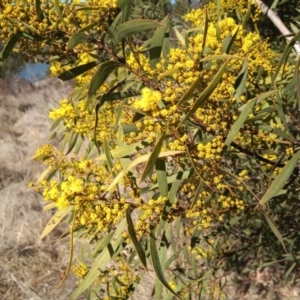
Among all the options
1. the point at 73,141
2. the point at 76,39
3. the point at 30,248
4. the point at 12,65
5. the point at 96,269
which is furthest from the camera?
the point at 12,65

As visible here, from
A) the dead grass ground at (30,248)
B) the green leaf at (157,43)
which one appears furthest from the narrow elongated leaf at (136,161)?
the dead grass ground at (30,248)

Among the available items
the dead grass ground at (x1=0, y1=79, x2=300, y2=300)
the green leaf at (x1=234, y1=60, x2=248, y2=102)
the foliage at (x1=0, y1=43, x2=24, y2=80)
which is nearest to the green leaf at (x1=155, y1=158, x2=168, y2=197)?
the green leaf at (x1=234, y1=60, x2=248, y2=102)

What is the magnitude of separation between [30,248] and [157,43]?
3.73m

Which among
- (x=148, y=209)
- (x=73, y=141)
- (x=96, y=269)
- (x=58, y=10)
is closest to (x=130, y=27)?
(x=58, y=10)

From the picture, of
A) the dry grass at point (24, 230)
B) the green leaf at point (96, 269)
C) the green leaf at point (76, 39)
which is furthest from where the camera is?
the dry grass at point (24, 230)

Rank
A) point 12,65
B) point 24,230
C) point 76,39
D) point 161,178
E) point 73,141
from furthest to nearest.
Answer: point 12,65 < point 24,230 < point 73,141 < point 161,178 < point 76,39

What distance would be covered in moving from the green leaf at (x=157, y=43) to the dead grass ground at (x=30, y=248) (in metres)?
1.68

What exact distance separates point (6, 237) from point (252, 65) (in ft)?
12.4

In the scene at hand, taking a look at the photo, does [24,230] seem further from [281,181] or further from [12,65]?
[12,65]

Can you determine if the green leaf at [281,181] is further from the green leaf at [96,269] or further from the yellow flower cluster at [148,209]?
the green leaf at [96,269]

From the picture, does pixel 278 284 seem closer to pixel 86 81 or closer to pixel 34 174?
pixel 86 81

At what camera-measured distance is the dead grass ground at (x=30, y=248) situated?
3338 millimetres

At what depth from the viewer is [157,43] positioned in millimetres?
1074

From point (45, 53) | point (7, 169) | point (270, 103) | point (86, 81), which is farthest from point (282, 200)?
point (7, 169)
